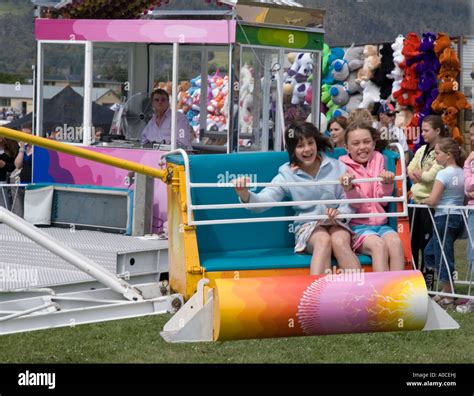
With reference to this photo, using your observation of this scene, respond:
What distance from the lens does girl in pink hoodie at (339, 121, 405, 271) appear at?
6.86 meters

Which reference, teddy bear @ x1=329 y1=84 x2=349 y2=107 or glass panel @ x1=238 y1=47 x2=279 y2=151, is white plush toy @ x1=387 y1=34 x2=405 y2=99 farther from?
glass panel @ x1=238 y1=47 x2=279 y2=151

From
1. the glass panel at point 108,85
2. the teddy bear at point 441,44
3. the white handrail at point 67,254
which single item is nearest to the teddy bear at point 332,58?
the teddy bear at point 441,44

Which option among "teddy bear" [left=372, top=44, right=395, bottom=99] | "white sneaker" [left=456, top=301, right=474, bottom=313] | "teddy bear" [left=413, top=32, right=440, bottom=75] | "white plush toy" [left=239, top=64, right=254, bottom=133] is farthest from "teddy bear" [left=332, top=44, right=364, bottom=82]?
"white sneaker" [left=456, top=301, right=474, bottom=313]

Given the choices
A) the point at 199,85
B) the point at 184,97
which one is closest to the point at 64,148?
the point at 184,97

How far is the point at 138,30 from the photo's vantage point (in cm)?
1121

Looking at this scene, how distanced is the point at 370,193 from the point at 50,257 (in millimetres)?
2391

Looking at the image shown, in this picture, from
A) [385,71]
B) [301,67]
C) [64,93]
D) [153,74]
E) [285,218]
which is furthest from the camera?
[385,71]

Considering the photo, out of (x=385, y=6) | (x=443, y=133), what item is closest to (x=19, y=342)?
(x=443, y=133)

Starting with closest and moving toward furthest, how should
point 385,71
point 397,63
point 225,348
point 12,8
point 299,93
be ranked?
point 225,348 < point 299,93 < point 12,8 < point 397,63 < point 385,71

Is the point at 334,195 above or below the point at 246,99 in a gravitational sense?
below

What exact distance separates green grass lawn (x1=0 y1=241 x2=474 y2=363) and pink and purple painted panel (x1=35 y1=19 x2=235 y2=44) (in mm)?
3625

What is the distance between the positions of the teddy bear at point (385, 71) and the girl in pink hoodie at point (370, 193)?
9575 mm

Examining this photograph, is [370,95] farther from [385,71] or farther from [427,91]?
[427,91]

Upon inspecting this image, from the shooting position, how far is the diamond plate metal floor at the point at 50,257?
7.24 m
